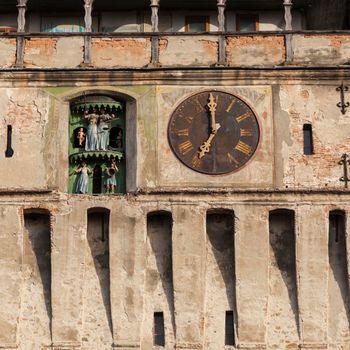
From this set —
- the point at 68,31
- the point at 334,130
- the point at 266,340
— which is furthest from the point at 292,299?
the point at 68,31

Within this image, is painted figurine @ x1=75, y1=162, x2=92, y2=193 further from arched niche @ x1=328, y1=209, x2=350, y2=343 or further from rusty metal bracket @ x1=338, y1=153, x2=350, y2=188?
rusty metal bracket @ x1=338, y1=153, x2=350, y2=188

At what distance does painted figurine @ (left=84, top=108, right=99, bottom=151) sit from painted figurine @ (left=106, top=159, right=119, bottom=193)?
418 mm

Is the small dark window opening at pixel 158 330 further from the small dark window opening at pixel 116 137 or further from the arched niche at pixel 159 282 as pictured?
the small dark window opening at pixel 116 137

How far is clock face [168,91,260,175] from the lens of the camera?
89.7 feet

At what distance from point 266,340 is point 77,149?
15.2ft

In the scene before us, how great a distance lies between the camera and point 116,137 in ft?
91.3

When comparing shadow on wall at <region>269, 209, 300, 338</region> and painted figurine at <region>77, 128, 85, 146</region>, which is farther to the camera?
painted figurine at <region>77, 128, 85, 146</region>

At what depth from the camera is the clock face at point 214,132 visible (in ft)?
89.7

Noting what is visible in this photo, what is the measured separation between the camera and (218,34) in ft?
91.8

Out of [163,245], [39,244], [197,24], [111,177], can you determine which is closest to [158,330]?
[163,245]

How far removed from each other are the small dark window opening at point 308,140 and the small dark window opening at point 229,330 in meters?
3.13

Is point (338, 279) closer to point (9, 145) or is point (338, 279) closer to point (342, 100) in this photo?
point (342, 100)

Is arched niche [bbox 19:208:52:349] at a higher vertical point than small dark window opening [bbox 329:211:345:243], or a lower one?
lower

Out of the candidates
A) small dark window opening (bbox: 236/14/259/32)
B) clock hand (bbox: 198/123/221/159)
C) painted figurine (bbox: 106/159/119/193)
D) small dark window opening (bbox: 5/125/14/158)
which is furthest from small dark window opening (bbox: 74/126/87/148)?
small dark window opening (bbox: 236/14/259/32)
